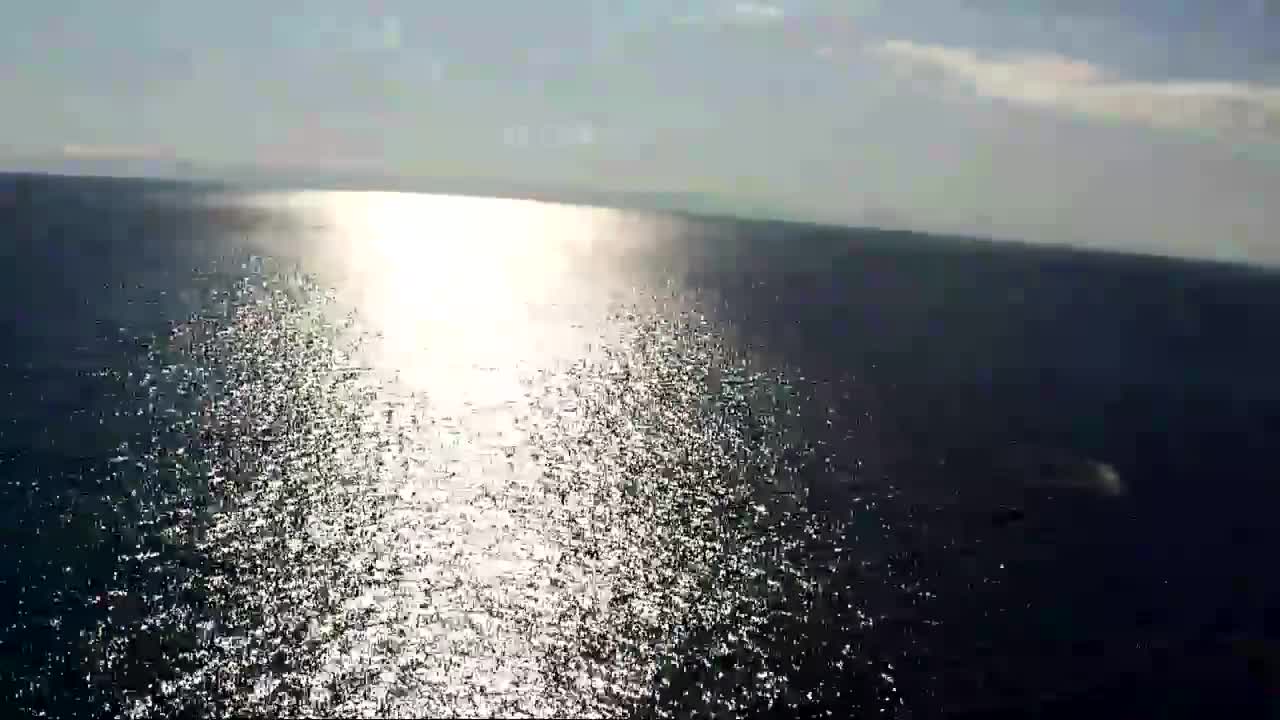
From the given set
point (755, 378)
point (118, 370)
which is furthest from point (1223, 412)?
point (118, 370)

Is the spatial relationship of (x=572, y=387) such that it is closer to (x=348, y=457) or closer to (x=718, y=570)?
(x=348, y=457)

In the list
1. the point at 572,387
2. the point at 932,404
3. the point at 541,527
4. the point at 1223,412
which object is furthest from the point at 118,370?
the point at 1223,412

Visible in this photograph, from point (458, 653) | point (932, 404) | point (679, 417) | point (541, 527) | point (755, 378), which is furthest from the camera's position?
point (755, 378)

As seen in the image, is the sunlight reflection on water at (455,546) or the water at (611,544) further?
the water at (611,544)

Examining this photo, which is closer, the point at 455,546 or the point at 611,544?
the point at 455,546

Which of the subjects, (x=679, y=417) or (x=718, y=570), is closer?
(x=718, y=570)

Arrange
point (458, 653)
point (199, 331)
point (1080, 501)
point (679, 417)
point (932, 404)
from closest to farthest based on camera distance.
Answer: point (458, 653), point (1080, 501), point (679, 417), point (932, 404), point (199, 331)

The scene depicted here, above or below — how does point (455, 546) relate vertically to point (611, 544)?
below

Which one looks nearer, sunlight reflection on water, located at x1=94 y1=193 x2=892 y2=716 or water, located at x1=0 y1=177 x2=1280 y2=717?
sunlight reflection on water, located at x1=94 y1=193 x2=892 y2=716

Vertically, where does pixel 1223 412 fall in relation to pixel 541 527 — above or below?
above
